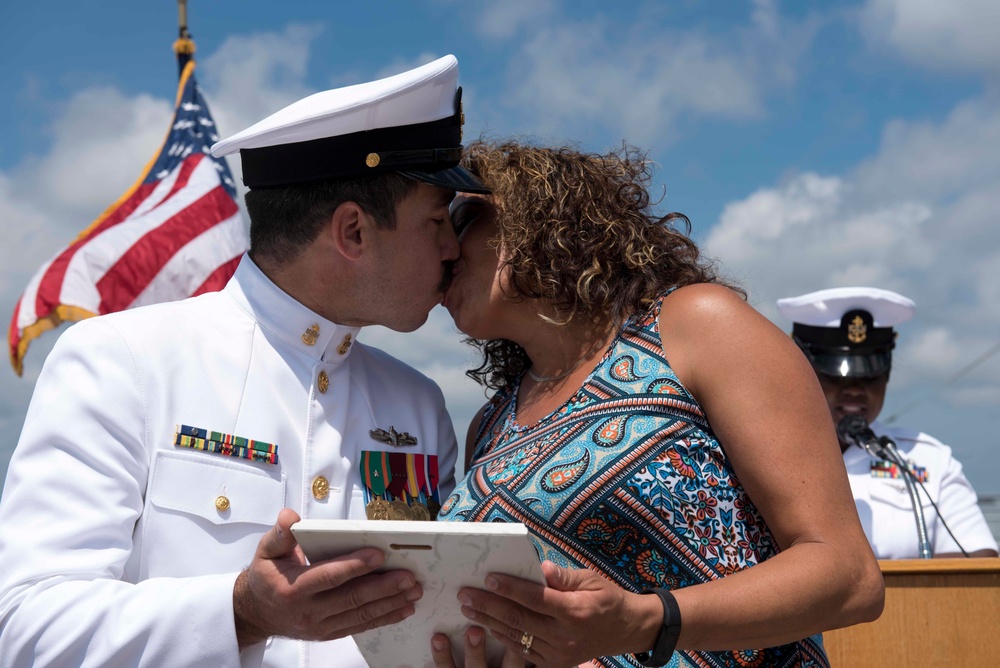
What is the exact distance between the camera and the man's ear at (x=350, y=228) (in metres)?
2.78

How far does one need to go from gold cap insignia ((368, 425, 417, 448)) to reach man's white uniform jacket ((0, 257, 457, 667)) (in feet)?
0.08

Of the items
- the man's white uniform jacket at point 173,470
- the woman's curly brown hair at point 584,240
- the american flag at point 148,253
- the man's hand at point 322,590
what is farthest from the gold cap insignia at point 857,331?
the american flag at point 148,253

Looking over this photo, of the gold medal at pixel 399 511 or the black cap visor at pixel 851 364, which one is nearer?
the gold medal at pixel 399 511

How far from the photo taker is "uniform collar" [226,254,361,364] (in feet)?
9.08

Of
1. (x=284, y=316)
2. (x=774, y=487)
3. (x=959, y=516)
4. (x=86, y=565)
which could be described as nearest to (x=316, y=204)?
(x=284, y=316)

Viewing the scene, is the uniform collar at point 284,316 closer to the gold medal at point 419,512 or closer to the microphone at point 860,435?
the gold medal at point 419,512

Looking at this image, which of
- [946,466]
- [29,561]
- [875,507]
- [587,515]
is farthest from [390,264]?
[946,466]

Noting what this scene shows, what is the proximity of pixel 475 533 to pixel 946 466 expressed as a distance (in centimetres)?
490

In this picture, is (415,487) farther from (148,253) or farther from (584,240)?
(148,253)

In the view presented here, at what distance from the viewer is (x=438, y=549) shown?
1.73 m

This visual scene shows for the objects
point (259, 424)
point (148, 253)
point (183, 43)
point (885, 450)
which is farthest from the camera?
point (183, 43)

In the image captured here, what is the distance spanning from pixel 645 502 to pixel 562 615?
502 millimetres

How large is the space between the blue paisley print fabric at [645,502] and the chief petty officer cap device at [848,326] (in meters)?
3.62

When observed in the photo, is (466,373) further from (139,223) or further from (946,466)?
(139,223)
